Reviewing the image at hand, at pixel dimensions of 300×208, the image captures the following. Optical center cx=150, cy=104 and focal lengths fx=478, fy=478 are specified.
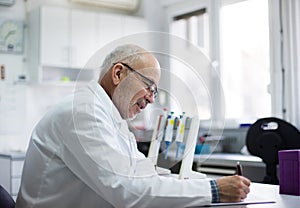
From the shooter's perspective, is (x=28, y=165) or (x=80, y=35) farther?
(x=80, y=35)

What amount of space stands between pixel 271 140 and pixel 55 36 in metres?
2.40

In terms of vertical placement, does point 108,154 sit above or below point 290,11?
below

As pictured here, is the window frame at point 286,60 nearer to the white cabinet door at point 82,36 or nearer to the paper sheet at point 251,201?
the white cabinet door at point 82,36

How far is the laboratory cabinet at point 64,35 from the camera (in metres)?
4.59

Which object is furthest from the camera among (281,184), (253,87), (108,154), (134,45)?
(253,87)

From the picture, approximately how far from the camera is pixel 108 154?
148 cm

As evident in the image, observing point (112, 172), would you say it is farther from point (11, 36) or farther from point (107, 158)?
point (11, 36)

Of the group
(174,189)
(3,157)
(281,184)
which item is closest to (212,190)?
(174,189)

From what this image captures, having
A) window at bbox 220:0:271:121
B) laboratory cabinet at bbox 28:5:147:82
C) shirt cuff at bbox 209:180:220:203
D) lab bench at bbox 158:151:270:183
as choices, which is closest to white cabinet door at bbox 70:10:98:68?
laboratory cabinet at bbox 28:5:147:82

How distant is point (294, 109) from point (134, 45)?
257 cm

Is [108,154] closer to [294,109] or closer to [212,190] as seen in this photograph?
[212,190]

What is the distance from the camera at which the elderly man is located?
4.86 feet

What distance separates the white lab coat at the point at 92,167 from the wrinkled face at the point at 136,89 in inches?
1.7

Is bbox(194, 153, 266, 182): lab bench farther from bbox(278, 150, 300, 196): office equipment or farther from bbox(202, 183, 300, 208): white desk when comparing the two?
bbox(278, 150, 300, 196): office equipment
